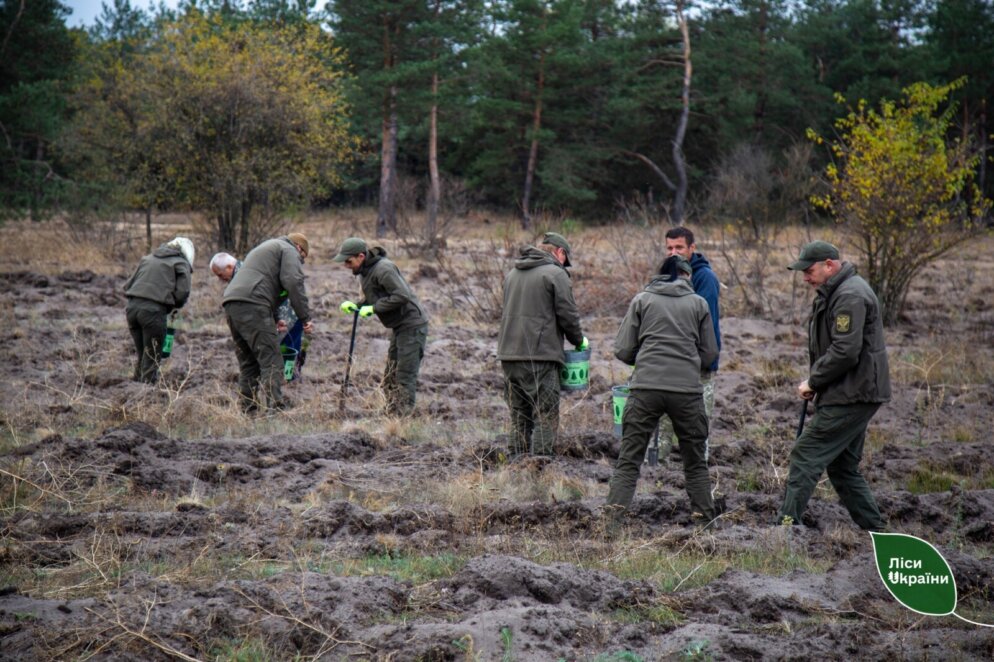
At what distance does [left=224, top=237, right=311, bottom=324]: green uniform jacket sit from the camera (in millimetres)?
9648

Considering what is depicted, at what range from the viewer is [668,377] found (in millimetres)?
6371

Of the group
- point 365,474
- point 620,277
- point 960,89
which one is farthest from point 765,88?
point 365,474

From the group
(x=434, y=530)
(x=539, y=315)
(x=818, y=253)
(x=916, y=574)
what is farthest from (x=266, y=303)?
(x=916, y=574)

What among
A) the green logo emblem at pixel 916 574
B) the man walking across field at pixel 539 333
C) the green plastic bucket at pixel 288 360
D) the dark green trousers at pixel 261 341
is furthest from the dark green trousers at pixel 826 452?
the green plastic bucket at pixel 288 360

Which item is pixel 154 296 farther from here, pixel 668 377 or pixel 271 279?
pixel 668 377

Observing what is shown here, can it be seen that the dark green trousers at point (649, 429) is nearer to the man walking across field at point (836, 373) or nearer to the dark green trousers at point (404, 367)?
the man walking across field at point (836, 373)

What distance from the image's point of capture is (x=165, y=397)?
10070mm

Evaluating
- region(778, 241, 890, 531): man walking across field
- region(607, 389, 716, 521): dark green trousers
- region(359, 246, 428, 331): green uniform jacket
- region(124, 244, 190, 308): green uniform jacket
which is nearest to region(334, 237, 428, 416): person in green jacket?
region(359, 246, 428, 331): green uniform jacket

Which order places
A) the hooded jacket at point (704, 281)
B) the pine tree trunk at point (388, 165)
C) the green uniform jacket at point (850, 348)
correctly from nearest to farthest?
the green uniform jacket at point (850, 348), the hooded jacket at point (704, 281), the pine tree trunk at point (388, 165)

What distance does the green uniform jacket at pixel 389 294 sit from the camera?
9633mm

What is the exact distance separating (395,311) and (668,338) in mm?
3946

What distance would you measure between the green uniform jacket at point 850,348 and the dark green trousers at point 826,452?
0.10 metres

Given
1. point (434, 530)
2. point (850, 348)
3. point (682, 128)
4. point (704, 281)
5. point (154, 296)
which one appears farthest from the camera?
point (682, 128)

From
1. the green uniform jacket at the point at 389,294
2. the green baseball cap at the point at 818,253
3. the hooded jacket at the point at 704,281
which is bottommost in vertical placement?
the green uniform jacket at the point at 389,294
